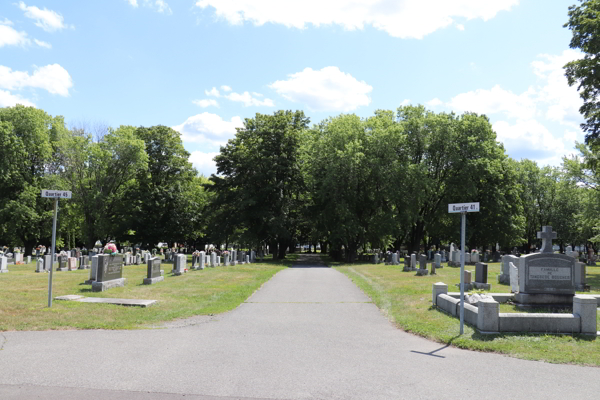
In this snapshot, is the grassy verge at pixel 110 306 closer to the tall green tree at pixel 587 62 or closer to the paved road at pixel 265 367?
the paved road at pixel 265 367

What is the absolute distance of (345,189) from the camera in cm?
3784

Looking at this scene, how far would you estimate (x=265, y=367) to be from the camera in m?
6.17

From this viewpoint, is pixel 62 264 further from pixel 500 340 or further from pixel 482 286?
pixel 500 340

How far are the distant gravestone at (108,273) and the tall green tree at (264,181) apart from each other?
68.4 feet

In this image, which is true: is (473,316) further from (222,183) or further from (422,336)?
(222,183)

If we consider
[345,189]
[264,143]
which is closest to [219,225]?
[264,143]

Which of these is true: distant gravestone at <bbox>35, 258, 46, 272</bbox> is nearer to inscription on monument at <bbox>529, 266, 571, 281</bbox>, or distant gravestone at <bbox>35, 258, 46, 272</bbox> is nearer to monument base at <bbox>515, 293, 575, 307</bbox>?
monument base at <bbox>515, 293, 575, 307</bbox>

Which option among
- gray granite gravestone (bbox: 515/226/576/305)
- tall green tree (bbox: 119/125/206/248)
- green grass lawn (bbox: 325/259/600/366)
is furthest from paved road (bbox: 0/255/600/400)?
tall green tree (bbox: 119/125/206/248)

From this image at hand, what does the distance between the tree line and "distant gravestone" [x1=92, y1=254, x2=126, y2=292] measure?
68.4 ft

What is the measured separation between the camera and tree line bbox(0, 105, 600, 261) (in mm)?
37812

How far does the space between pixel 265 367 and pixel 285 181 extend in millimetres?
34187

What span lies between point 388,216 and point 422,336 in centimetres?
2970

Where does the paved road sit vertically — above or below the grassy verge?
above

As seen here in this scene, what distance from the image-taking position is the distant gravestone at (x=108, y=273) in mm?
14672
